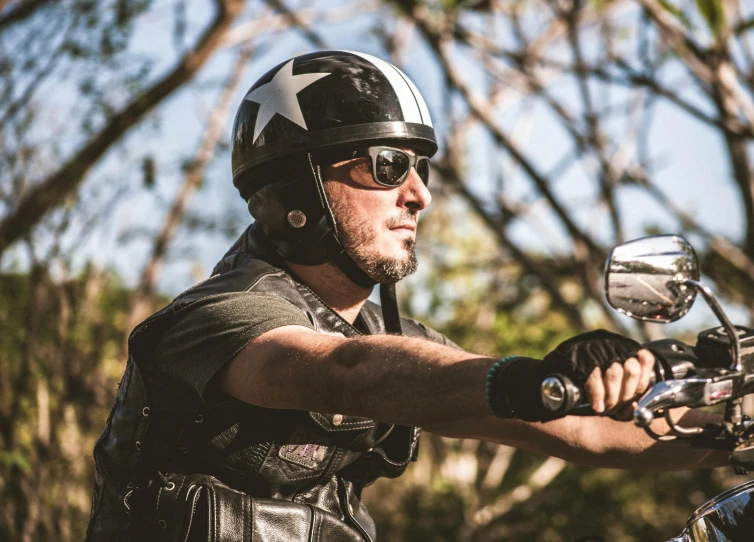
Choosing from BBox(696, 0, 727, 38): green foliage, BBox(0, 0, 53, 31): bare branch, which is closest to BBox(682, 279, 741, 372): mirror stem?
BBox(696, 0, 727, 38): green foliage

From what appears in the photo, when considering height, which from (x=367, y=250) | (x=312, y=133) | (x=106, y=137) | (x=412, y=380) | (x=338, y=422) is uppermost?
(x=106, y=137)

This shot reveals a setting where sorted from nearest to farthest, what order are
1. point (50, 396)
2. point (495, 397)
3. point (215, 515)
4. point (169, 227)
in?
point (495, 397) < point (215, 515) < point (50, 396) < point (169, 227)

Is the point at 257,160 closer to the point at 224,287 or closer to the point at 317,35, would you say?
the point at 224,287

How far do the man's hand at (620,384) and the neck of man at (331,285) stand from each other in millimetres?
1431

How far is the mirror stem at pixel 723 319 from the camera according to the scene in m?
1.60

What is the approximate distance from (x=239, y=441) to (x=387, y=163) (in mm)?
978

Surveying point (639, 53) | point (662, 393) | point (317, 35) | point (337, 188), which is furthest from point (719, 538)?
point (317, 35)

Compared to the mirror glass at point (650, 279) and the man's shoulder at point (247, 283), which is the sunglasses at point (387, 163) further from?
the mirror glass at point (650, 279)

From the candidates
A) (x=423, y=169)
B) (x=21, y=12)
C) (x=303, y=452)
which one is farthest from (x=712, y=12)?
(x=21, y=12)

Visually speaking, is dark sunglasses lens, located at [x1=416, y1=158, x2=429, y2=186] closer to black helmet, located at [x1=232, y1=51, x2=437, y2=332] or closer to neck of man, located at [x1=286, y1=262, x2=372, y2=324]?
black helmet, located at [x1=232, y1=51, x2=437, y2=332]

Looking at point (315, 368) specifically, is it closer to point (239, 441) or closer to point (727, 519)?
point (239, 441)

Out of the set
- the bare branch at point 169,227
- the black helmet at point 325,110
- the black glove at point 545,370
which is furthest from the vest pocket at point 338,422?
the bare branch at point 169,227

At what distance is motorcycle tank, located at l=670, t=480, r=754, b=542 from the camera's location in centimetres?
181

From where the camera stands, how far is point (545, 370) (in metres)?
1.59
